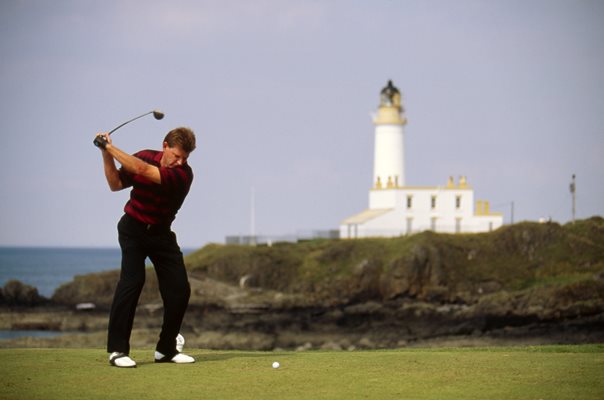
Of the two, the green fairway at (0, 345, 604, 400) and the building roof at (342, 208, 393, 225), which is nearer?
the green fairway at (0, 345, 604, 400)

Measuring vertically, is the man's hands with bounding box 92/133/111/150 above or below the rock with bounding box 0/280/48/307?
above

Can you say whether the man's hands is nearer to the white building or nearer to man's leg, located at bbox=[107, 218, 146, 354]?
man's leg, located at bbox=[107, 218, 146, 354]

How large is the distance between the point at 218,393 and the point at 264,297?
5546cm

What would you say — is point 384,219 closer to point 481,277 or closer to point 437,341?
point 481,277

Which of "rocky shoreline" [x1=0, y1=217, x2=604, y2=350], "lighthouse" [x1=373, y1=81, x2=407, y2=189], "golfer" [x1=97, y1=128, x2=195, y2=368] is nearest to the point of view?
"golfer" [x1=97, y1=128, x2=195, y2=368]

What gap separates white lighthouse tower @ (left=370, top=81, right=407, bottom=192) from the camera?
91.8m

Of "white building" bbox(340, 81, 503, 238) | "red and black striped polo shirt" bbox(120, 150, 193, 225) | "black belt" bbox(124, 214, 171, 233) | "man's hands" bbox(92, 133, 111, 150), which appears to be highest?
"white building" bbox(340, 81, 503, 238)

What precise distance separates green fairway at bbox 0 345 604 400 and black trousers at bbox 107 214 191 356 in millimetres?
369

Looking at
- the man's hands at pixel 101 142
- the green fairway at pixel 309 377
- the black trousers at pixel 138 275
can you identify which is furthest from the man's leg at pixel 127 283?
the man's hands at pixel 101 142

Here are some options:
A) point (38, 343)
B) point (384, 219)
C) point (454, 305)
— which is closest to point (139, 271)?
point (38, 343)

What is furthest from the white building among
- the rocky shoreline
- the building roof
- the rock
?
the rock

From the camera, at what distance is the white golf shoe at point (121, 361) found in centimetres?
1170

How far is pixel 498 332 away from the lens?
48.2 meters

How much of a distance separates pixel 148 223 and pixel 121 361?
1.55 metres
